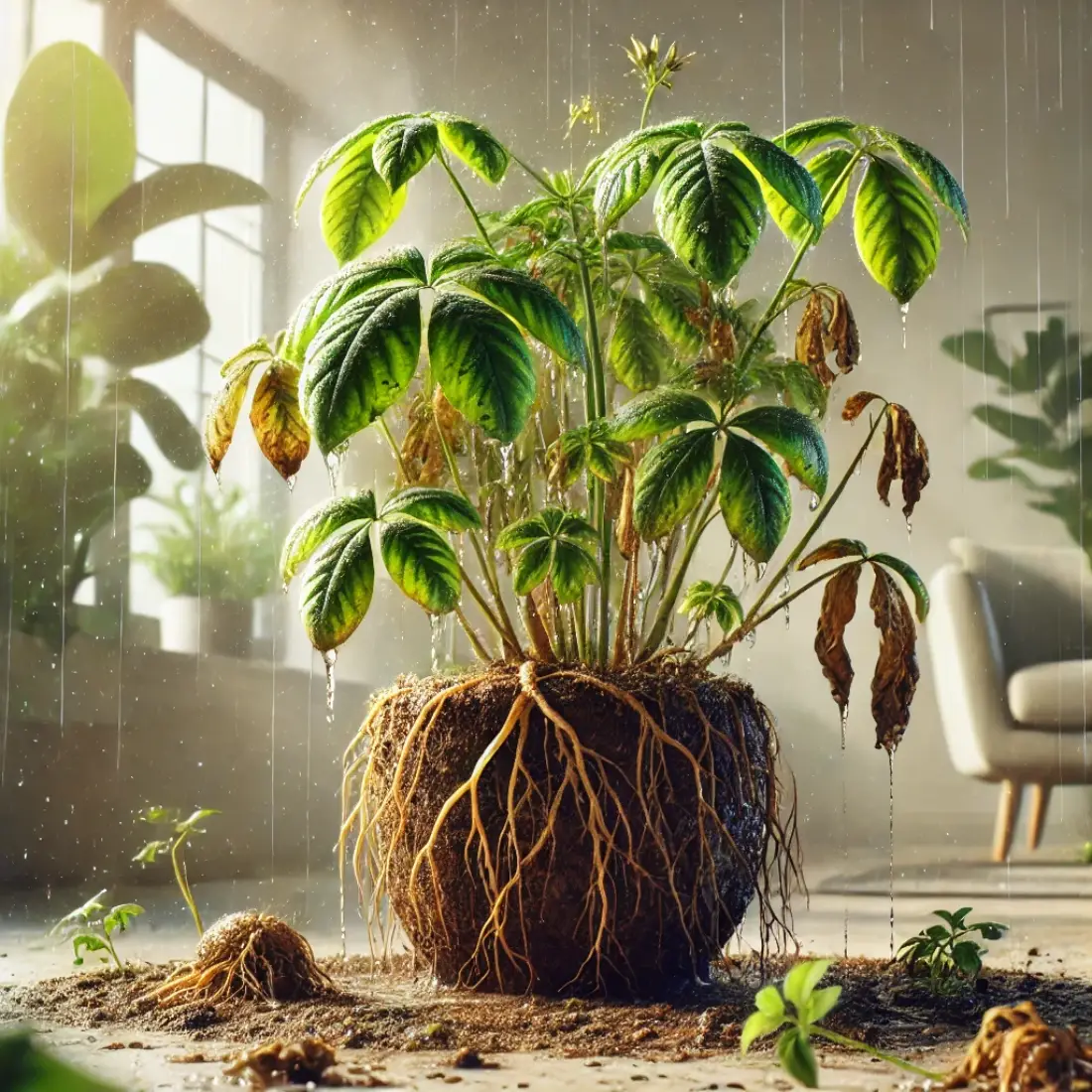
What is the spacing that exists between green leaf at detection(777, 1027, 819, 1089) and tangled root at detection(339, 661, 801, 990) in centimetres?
38

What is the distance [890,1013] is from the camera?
112cm

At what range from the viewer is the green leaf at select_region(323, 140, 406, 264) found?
4.14 feet

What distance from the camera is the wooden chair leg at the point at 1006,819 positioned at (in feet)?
5.18

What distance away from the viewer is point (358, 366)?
39.1 inches

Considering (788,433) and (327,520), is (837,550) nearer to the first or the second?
(788,433)

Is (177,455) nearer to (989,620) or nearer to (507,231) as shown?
(507,231)

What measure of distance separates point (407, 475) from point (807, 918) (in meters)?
0.77

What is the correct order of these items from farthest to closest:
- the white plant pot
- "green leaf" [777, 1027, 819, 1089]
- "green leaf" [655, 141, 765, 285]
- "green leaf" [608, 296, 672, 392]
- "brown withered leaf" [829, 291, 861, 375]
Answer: the white plant pot → "green leaf" [608, 296, 672, 392] → "brown withered leaf" [829, 291, 861, 375] → "green leaf" [655, 141, 765, 285] → "green leaf" [777, 1027, 819, 1089]

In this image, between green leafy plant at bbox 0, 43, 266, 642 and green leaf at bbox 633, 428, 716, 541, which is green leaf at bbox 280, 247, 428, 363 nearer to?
green leaf at bbox 633, 428, 716, 541

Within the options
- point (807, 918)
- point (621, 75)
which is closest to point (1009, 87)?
point (621, 75)

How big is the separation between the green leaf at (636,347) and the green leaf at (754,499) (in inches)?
13.4

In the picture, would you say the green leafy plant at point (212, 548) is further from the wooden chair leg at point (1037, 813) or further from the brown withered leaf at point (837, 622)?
the wooden chair leg at point (1037, 813)

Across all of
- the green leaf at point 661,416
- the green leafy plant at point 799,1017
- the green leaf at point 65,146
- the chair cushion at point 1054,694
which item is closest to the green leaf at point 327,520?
the green leaf at point 661,416

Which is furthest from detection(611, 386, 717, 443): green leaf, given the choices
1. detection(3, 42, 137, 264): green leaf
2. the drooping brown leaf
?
detection(3, 42, 137, 264): green leaf
